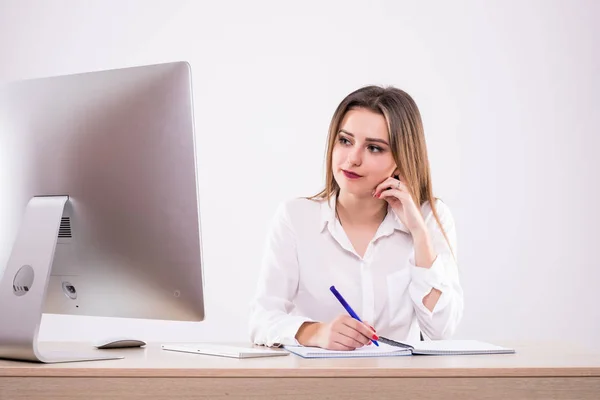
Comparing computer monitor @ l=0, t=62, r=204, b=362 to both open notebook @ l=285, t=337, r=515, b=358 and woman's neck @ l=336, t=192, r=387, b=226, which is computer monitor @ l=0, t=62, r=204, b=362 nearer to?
open notebook @ l=285, t=337, r=515, b=358

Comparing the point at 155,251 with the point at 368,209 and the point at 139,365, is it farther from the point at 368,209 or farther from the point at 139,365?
the point at 368,209

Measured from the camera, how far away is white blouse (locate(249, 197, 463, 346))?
1.90 metres

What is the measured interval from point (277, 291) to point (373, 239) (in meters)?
0.28

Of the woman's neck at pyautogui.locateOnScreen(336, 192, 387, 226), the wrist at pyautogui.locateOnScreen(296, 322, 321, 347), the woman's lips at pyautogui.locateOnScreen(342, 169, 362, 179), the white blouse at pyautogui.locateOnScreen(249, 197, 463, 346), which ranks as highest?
the woman's lips at pyautogui.locateOnScreen(342, 169, 362, 179)

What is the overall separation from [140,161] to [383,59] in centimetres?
248

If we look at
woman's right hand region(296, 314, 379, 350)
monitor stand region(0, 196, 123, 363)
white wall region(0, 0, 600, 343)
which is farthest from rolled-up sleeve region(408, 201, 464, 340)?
white wall region(0, 0, 600, 343)

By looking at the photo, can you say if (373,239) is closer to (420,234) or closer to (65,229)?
(420,234)

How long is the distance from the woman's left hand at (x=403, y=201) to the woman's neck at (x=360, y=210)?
10 cm

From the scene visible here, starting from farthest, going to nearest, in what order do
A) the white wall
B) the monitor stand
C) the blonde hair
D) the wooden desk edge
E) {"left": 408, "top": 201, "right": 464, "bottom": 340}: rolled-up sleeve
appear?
the white wall, the blonde hair, {"left": 408, "top": 201, "right": 464, "bottom": 340}: rolled-up sleeve, the monitor stand, the wooden desk edge

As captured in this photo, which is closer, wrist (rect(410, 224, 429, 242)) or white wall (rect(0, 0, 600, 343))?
wrist (rect(410, 224, 429, 242))

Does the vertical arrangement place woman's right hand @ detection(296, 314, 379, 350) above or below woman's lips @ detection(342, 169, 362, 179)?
below

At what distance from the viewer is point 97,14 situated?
3660 mm

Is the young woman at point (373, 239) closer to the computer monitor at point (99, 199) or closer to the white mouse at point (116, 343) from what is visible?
the white mouse at point (116, 343)

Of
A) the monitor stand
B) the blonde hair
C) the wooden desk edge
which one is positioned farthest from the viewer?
the blonde hair
